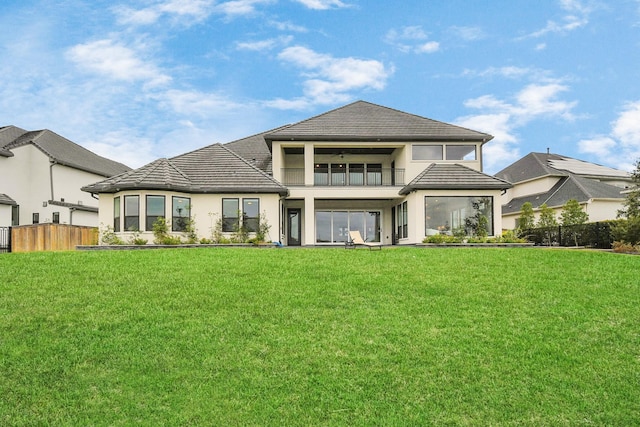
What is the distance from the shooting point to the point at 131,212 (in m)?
21.5

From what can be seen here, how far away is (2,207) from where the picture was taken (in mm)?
28031

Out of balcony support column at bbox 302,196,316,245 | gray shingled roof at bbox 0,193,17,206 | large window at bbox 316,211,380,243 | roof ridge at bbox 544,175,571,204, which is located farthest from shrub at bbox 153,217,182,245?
roof ridge at bbox 544,175,571,204

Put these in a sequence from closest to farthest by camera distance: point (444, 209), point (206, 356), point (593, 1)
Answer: point (206, 356) → point (593, 1) → point (444, 209)

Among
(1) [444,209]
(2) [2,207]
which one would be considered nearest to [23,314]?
(1) [444,209]

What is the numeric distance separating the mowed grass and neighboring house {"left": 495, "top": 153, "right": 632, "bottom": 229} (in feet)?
79.0

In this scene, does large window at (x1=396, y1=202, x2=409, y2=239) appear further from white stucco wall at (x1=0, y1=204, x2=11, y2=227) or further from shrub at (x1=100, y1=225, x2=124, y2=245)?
white stucco wall at (x1=0, y1=204, x2=11, y2=227)

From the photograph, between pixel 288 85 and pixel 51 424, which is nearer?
pixel 51 424

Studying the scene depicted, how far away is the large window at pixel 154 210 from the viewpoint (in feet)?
70.1

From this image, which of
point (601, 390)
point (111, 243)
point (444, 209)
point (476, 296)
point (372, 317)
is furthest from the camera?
point (444, 209)

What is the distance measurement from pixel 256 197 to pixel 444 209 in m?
9.04

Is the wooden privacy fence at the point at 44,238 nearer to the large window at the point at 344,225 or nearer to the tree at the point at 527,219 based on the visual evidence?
the large window at the point at 344,225

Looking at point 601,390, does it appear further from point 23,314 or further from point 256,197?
point 256,197

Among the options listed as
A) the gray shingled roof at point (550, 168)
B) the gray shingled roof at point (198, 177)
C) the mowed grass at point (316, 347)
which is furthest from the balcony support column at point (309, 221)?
the gray shingled roof at point (550, 168)

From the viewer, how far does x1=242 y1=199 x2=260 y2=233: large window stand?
2300 cm
